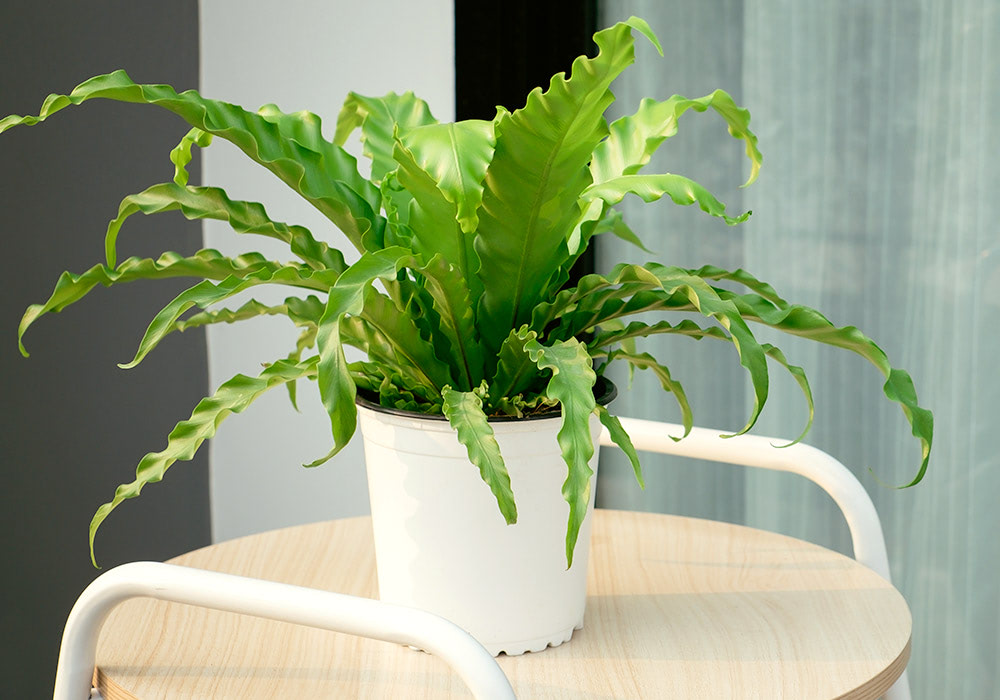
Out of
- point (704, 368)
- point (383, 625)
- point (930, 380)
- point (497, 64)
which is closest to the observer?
point (383, 625)

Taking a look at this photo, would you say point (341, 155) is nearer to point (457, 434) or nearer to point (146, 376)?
point (457, 434)

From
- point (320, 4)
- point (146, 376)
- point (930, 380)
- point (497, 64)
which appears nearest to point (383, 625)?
point (930, 380)

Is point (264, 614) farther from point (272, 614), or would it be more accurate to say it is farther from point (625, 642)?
point (625, 642)

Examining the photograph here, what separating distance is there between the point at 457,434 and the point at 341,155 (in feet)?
0.73

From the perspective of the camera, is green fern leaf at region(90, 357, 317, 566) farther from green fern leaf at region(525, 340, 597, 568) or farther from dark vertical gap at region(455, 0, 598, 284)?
dark vertical gap at region(455, 0, 598, 284)

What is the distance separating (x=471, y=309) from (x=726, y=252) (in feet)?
3.01

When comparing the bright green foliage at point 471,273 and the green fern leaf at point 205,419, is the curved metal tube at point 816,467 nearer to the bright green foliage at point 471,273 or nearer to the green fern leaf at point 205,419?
the bright green foliage at point 471,273

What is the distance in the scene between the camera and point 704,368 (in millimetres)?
1541

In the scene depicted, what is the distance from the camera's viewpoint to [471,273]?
2.24ft

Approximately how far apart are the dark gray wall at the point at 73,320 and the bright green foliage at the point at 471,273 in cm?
67

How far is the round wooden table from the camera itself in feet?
2.18

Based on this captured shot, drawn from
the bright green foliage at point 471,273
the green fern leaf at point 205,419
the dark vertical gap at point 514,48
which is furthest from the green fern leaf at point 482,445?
the dark vertical gap at point 514,48

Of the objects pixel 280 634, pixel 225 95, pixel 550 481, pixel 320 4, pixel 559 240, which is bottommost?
pixel 280 634

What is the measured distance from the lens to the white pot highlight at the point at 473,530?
0.66m
